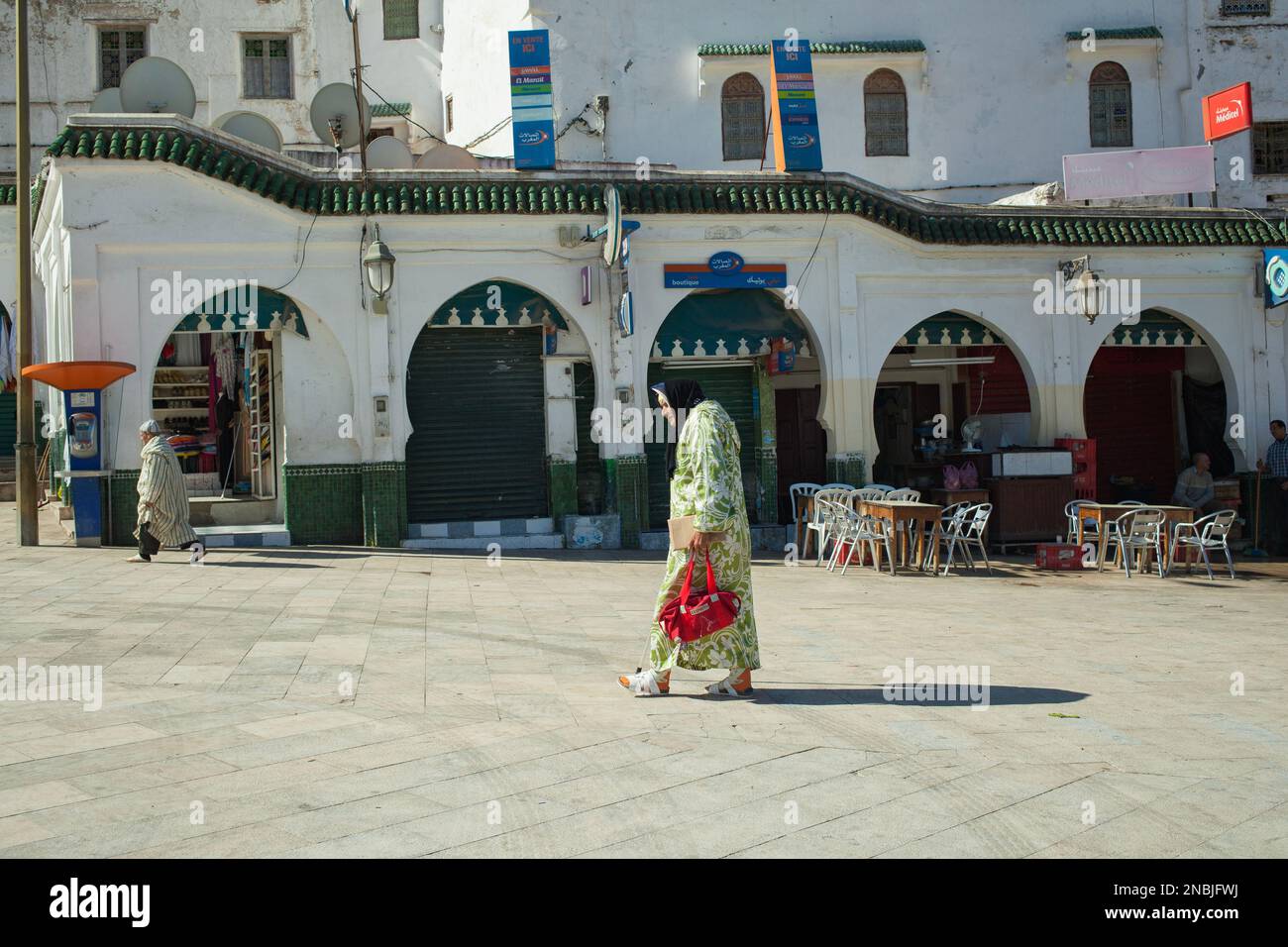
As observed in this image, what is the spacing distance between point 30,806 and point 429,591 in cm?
686

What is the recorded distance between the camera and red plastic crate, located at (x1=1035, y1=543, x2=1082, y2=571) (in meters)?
15.6

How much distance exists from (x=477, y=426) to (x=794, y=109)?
618 cm

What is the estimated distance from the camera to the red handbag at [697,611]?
693cm

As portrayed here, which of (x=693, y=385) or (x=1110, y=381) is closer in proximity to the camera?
(x=693, y=385)

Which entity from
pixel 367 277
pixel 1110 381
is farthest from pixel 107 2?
pixel 1110 381

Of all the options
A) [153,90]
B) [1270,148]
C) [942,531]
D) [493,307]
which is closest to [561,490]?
[493,307]

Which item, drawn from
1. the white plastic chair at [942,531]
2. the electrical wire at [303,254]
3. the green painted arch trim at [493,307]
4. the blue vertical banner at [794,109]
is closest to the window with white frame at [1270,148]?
the blue vertical banner at [794,109]

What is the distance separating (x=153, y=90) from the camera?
16.6m

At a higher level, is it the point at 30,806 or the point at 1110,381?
the point at 1110,381

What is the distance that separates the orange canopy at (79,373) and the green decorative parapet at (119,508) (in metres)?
1.15

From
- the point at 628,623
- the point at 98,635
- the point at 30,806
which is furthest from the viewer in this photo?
the point at 628,623

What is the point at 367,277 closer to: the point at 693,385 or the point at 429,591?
the point at 429,591

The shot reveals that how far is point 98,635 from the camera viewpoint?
8555mm

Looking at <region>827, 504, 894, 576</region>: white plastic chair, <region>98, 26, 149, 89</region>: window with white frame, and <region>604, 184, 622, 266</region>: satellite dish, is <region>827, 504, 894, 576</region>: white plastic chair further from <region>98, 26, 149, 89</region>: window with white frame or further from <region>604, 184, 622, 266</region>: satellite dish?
<region>98, 26, 149, 89</region>: window with white frame
